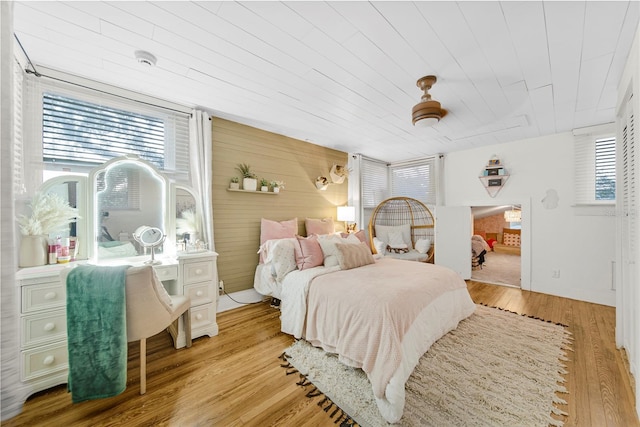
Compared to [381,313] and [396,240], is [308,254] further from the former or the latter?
[396,240]

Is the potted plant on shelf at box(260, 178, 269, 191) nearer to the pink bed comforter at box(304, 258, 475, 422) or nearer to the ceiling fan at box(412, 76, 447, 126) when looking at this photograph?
the pink bed comforter at box(304, 258, 475, 422)

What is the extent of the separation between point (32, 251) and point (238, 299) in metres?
1.99

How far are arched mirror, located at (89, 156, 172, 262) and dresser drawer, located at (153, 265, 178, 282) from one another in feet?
1.36

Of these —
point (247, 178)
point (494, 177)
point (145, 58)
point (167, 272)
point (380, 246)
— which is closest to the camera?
point (145, 58)

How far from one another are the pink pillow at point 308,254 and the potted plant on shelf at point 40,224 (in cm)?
206

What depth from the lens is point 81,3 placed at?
4.70 feet

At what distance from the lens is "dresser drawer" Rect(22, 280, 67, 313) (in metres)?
1.65

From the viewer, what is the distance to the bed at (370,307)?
5.29ft

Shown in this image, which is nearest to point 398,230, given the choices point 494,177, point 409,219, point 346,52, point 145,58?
point 409,219

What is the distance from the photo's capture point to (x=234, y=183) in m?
3.19

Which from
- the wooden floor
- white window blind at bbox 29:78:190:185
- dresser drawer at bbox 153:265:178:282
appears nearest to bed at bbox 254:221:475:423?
the wooden floor

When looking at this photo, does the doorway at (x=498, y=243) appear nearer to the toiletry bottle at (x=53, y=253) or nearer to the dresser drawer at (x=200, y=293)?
the dresser drawer at (x=200, y=293)

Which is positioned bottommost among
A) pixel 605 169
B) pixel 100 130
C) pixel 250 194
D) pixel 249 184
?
pixel 250 194

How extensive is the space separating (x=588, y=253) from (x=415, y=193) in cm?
273
